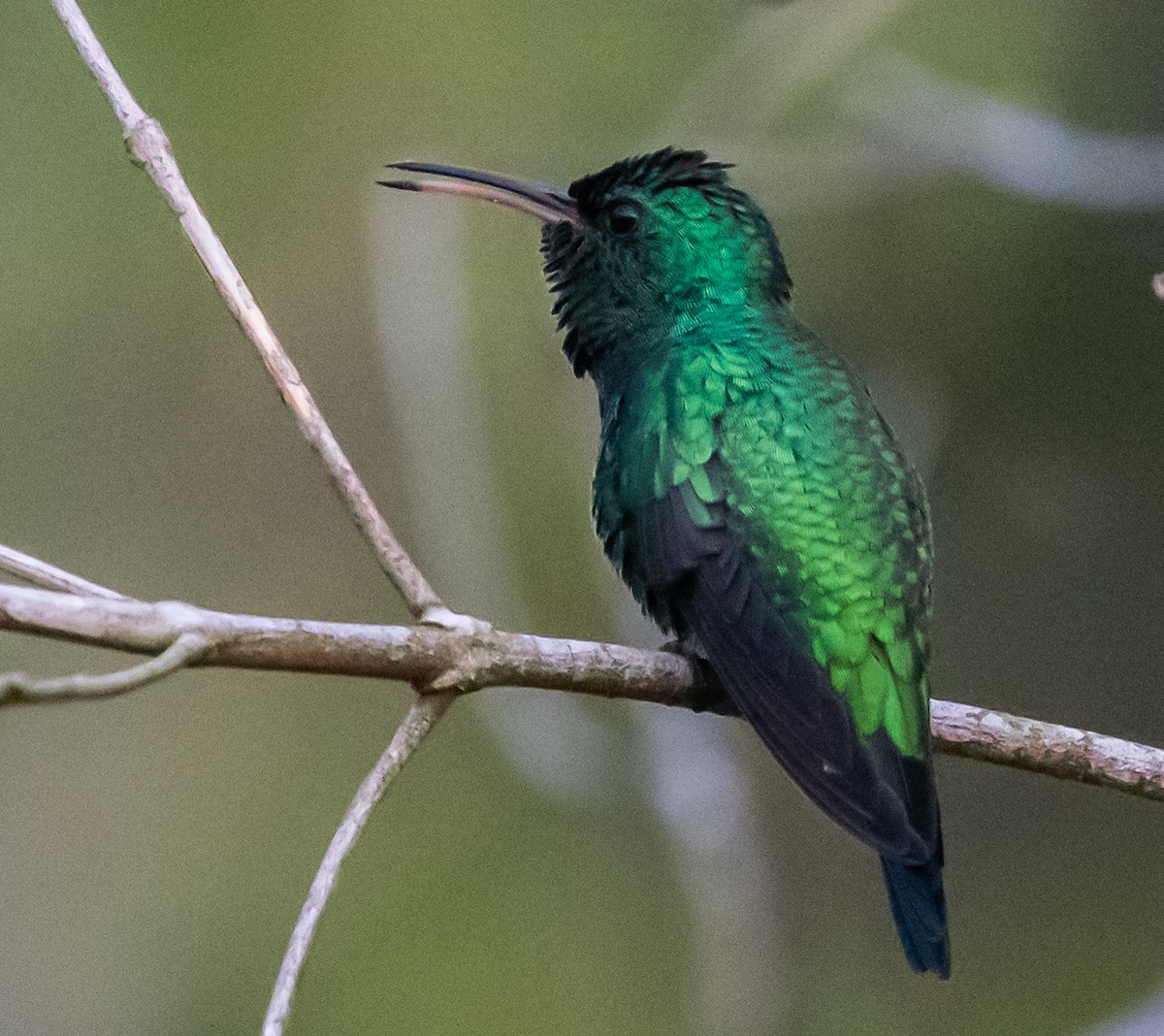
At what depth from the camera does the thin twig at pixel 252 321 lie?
5.64 ft

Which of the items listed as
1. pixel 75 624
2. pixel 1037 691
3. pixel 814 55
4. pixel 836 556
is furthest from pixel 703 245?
pixel 1037 691

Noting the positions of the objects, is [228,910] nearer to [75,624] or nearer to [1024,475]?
[1024,475]

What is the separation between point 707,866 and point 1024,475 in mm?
1492

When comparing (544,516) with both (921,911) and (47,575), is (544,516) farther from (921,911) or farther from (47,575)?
(47,575)

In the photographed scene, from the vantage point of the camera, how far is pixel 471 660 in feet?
5.64

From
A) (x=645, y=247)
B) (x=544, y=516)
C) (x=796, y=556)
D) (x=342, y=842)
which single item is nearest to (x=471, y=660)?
(x=342, y=842)

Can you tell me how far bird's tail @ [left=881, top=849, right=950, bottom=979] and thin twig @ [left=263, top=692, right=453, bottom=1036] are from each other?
2.45ft

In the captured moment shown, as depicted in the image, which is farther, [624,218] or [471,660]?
[624,218]

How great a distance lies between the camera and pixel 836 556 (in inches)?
89.6

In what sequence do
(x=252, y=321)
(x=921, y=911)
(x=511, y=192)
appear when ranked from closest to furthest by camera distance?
(x=252, y=321) → (x=921, y=911) → (x=511, y=192)

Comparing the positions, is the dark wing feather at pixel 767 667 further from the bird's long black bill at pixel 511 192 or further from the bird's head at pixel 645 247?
the bird's long black bill at pixel 511 192

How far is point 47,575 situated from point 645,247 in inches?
56.8

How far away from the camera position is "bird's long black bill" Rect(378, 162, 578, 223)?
265 centimetres

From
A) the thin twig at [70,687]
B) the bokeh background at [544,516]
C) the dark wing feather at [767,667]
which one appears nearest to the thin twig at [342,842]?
the thin twig at [70,687]
